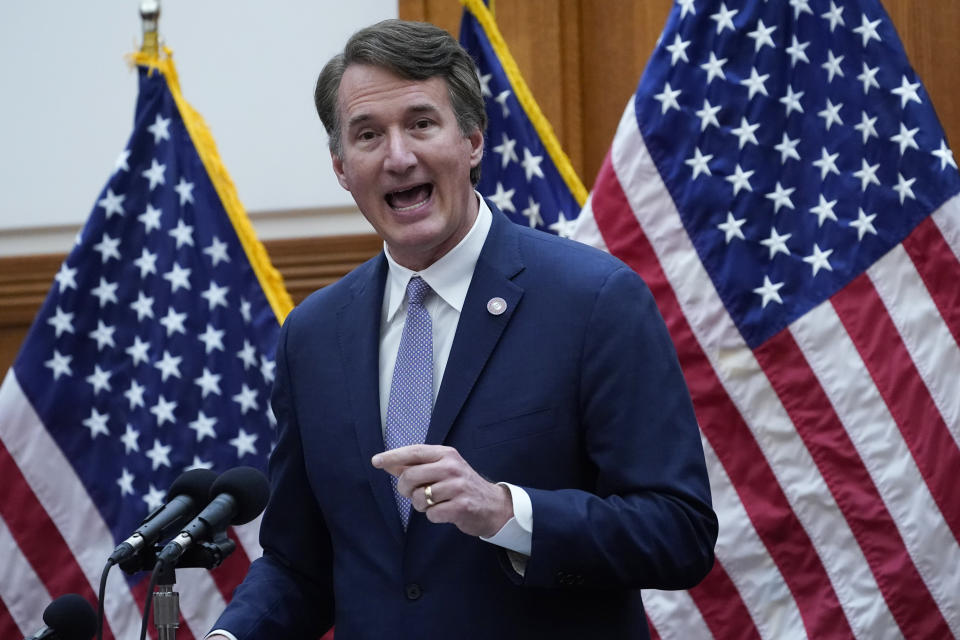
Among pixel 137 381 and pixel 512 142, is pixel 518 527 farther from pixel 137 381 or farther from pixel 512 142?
pixel 137 381

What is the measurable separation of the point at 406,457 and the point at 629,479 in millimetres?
354

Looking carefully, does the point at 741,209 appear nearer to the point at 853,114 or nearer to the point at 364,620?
the point at 853,114

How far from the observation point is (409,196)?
184 centimetres

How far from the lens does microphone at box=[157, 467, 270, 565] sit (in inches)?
68.6

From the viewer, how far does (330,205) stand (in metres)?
4.23

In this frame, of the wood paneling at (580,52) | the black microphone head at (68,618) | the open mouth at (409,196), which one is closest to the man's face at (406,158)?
the open mouth at (409,196)

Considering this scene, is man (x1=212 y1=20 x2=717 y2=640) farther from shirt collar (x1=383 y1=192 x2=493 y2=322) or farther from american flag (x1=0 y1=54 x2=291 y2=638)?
american flag (x1=0 y1=54 x2=291 y2=638)

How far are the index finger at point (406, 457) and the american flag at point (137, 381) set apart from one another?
214 centimetres

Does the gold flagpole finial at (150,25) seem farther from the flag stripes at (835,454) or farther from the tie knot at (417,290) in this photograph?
the tie knot at (417,290)

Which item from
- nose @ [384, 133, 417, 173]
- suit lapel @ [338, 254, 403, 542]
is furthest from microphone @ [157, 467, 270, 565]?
nose @ [384, 133, 417, 173]

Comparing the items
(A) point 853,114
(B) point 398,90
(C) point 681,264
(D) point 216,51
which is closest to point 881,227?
(A) point 853,114

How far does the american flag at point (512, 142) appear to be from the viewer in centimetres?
353

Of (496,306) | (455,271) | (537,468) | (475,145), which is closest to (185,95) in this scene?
(475,145)

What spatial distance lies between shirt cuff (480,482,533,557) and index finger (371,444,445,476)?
15cm
